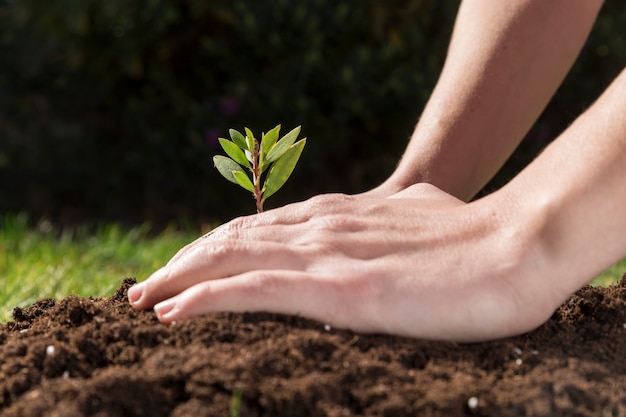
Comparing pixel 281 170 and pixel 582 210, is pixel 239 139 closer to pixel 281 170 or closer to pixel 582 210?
pixel 281 170

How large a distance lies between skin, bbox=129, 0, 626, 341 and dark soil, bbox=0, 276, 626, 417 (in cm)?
5

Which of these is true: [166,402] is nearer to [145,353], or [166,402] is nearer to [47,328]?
[145,353]

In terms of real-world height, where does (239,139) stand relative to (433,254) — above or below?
above

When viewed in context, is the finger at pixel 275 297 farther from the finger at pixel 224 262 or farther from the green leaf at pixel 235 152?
the green leaf at pixel 235 152

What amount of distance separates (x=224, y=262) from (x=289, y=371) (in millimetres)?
299

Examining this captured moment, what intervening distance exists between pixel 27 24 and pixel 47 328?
180 inches

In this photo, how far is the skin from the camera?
1.45 m

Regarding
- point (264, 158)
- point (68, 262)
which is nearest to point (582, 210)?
point (264, 158)

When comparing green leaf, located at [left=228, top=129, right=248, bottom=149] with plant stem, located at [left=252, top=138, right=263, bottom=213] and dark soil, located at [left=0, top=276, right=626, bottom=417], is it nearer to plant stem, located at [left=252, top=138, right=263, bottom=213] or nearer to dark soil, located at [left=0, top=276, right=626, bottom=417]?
plant stem, located at [left=252, top=138, right=263, bottom=213]

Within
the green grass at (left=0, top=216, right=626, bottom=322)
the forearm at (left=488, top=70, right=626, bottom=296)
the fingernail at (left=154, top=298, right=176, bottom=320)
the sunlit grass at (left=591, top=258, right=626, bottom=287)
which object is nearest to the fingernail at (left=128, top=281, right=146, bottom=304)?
the fingernail at (left=154, top=298, right=176, bottom=320)

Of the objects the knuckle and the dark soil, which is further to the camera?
the knuckle

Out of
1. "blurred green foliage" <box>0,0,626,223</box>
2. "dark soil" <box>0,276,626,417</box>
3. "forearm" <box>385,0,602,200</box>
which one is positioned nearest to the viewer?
"dark soil" <box>0,276,626,417</box>

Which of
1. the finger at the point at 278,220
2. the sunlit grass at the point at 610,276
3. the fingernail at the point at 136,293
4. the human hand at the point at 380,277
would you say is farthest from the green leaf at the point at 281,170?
the sunlit grass at the point at 610,276

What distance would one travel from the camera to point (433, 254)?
59.6 inches
